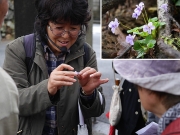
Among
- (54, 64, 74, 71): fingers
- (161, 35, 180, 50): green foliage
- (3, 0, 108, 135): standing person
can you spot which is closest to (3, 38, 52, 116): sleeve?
(3, 0, 108, 135): standing person

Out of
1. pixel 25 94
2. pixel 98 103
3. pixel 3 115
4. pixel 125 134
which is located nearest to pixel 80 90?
pixel 98 103

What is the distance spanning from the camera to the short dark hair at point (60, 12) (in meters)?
2.10

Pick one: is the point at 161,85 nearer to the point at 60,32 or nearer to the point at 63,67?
the point at 63,67

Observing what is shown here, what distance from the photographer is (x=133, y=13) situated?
1.54 m

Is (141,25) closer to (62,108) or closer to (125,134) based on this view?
(62,108)

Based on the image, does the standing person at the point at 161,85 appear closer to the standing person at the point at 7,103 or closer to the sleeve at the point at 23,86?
the standing person at the point at 7,103

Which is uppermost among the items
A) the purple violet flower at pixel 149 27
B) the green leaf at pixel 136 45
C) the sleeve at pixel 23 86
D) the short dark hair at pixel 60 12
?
the short dark hair at pixel 60 12

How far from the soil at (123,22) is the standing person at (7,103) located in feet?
1.33

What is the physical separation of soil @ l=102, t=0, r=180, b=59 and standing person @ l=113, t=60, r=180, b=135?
0.35 feet

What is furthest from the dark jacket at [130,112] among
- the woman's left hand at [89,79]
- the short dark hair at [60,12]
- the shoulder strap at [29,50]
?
the shoulder strap at [29,50]

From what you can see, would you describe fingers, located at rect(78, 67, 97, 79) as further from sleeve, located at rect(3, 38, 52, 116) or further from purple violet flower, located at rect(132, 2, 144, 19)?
purple violet flower, located at rect(132, 2, 144, 19)

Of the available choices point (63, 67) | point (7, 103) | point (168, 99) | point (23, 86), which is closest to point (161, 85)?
point (168, 99)

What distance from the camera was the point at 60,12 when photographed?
2082 millimetres

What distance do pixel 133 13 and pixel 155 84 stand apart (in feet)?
1.11
